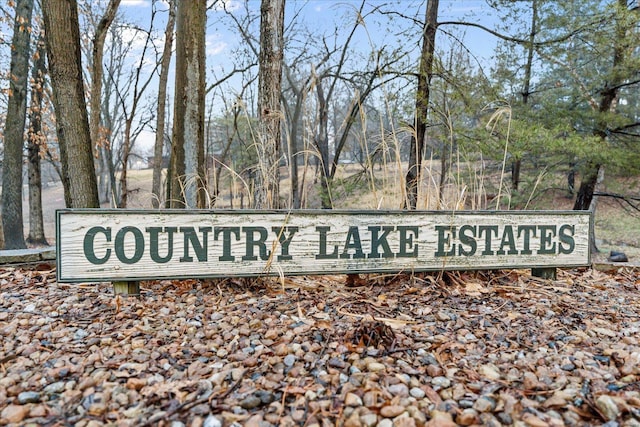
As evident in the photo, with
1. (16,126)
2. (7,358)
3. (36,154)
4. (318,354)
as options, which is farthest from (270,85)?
(36,154)

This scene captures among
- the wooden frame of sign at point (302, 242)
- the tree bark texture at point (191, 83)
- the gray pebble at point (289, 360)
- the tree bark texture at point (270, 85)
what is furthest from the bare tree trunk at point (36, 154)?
the gray pebble at point (289, 360)

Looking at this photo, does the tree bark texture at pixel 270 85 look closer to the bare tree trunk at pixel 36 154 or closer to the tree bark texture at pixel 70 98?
the tree bark texture at pixel 70 98

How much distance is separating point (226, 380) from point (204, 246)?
76 centimetres

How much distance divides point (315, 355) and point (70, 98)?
1.94 meters

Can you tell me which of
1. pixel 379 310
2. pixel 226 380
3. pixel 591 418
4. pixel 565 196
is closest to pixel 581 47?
pixel 379 310

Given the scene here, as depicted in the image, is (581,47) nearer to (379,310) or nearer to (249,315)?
(379,310)

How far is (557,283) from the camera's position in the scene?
212cm

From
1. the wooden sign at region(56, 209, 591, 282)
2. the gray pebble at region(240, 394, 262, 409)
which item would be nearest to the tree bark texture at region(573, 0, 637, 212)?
the wooden sign at region(56, 209, 591, 282)

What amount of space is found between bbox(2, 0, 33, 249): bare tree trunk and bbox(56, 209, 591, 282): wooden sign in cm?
467

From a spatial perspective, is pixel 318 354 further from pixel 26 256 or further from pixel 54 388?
pixel 26 256

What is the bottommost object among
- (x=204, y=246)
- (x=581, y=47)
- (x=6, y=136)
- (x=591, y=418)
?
(x=591, y=418)

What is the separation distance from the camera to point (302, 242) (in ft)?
6.02

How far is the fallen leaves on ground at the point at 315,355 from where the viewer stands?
98cm

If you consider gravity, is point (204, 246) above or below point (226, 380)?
above
